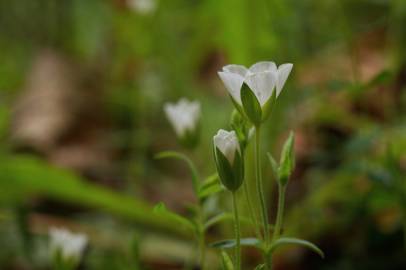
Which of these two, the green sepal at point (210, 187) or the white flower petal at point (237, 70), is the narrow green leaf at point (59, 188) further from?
the white flower petal at point (237, 70)

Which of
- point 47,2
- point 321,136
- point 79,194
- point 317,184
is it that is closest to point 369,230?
point 317,184

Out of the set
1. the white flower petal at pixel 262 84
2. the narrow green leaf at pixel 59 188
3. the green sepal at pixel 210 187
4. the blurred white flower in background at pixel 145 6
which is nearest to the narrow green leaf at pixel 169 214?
the green sepal at pixel 210 187

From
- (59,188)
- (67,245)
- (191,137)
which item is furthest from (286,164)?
(59,188)

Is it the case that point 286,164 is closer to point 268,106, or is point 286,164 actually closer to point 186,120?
point 268,106

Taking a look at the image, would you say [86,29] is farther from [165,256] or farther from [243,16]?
→ [165,256]

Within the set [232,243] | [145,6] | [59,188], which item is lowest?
[232,243]

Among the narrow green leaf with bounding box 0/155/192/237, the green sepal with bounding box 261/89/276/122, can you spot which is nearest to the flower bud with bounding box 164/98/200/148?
the green sepal with bounding box 261/89/276/122

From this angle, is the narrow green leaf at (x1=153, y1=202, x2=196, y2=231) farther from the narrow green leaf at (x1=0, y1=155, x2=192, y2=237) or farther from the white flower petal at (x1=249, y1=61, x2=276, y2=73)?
the narrow green leaf at (x1=0, y1=155, x2=192, y2=237)
